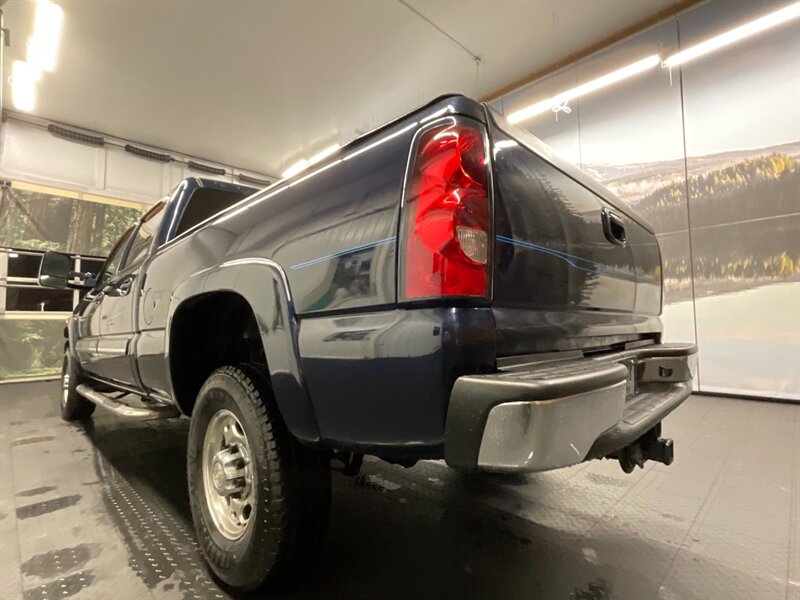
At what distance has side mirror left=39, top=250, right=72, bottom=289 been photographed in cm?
317

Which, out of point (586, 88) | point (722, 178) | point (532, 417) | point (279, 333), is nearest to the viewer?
point (532, 417)

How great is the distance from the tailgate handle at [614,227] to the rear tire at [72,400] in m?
4.42

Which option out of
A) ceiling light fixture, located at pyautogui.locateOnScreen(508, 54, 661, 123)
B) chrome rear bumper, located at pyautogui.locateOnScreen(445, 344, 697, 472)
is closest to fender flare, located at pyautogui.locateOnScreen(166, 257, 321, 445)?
chrome rear bumper, located at pyautogui.locateOnScreen(445, 344, 697, 472)

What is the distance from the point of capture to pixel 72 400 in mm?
3951

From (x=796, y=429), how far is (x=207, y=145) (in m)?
10.2

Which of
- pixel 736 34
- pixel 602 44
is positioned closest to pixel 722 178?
pixel 736 34

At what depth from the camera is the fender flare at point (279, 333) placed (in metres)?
1.15

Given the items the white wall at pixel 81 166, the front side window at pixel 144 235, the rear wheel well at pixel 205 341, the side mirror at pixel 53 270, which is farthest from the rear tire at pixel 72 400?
the white wall at pixel 81 166

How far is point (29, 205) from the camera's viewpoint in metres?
6.99

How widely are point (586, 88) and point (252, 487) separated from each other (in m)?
6.72

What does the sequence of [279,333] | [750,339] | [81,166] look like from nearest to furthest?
1. [279,333]
2. [750,339]
3. [81,166]

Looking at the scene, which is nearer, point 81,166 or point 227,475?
point 227,475

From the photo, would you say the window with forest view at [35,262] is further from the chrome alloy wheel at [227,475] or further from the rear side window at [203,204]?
the chrome alloy wheel at [227,475]

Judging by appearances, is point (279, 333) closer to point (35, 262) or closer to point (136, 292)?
point (136, 292)
